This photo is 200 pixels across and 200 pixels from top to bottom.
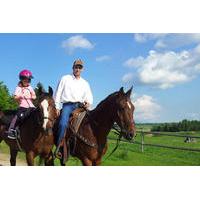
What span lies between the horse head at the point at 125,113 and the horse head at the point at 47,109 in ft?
4.09

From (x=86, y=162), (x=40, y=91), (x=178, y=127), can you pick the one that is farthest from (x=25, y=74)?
(x=178, y=127)

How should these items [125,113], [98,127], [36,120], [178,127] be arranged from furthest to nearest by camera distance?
[178,127] → [36,120] → [98,127] → [125,113]

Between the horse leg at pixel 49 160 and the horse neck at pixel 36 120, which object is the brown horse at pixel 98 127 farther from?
the horse neck at pixel 36 120

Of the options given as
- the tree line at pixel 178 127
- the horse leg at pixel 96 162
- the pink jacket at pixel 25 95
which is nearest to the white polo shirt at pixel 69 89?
the pink jacket at pixel 25 95

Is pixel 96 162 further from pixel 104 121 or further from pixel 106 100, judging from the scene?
pixel 106 100

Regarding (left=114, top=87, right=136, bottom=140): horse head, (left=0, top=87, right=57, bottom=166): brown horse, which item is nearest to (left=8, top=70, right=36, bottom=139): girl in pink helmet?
(left=0, top=87, right=57, bottom=166): brown horse

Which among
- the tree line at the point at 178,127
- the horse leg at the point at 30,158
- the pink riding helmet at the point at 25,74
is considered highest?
the pink riding helmet at the point at 25,74

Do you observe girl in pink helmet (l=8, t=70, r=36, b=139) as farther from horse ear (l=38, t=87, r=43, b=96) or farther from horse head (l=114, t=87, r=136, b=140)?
horse head (l=114, t=87, r=136, b=140)

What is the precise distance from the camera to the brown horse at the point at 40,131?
8023 millimetres

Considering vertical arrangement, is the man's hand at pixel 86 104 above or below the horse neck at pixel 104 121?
above

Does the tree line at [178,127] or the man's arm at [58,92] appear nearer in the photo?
the man's arm at [58,92]

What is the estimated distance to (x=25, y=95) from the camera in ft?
30.9

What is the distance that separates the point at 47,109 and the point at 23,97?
1.59 m

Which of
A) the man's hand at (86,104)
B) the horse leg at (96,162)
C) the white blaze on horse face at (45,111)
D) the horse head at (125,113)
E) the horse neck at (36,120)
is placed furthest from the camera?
the man's hand at (86,104)
